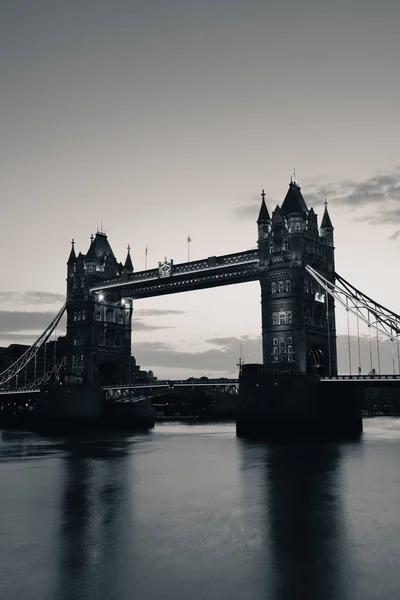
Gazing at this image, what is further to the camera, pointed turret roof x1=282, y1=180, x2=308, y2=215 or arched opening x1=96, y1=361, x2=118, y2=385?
arched opening x1=96, y1=361, x2=118, y2=385

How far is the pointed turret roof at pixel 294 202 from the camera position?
3118 inches

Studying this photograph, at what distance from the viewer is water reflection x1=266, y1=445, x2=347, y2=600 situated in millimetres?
14601

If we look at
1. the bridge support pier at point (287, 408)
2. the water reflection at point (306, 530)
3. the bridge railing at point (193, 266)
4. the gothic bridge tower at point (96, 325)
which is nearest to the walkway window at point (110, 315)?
the gothic bridge tower at point (96, 325)

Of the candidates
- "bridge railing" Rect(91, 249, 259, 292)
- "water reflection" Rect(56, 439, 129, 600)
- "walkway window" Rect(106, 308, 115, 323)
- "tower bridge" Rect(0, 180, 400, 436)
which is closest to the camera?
"water reflection" Rect(56, 439, 129, 600)

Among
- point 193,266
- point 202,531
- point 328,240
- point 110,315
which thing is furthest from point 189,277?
point 202,531

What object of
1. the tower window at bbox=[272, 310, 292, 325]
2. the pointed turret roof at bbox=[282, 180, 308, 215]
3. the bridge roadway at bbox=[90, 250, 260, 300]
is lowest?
the tower window at bbox=[272, 310, 292, 325]

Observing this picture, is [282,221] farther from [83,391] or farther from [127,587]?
[127,587]

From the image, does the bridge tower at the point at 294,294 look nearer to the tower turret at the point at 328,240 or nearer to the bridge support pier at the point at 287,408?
the tower turret at the point at 328,240

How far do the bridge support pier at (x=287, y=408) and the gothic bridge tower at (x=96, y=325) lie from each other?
40350mm

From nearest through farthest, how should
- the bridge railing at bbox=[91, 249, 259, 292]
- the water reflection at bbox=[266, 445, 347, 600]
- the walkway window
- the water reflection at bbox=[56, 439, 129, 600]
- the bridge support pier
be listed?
1. the water reflection at bbox=[266, 445, 347, 600]
2. the water reflection at bbox=[56, 439, 129, 600]
3. the bridge support pier
4. the bridge railing at bbox=[91, 249, 259, 292]
5. the walkway window

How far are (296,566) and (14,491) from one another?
19164mm

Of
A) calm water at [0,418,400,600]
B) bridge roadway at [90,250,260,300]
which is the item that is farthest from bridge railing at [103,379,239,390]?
calm water at [0,418,400,600]

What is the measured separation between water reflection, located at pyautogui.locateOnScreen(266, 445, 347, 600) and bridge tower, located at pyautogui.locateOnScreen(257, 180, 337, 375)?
3524 centimetres

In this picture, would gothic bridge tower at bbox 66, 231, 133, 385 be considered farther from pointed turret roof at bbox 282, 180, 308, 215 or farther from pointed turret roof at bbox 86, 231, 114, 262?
pointed turret roof at bbox 282, 180, 308, 215
